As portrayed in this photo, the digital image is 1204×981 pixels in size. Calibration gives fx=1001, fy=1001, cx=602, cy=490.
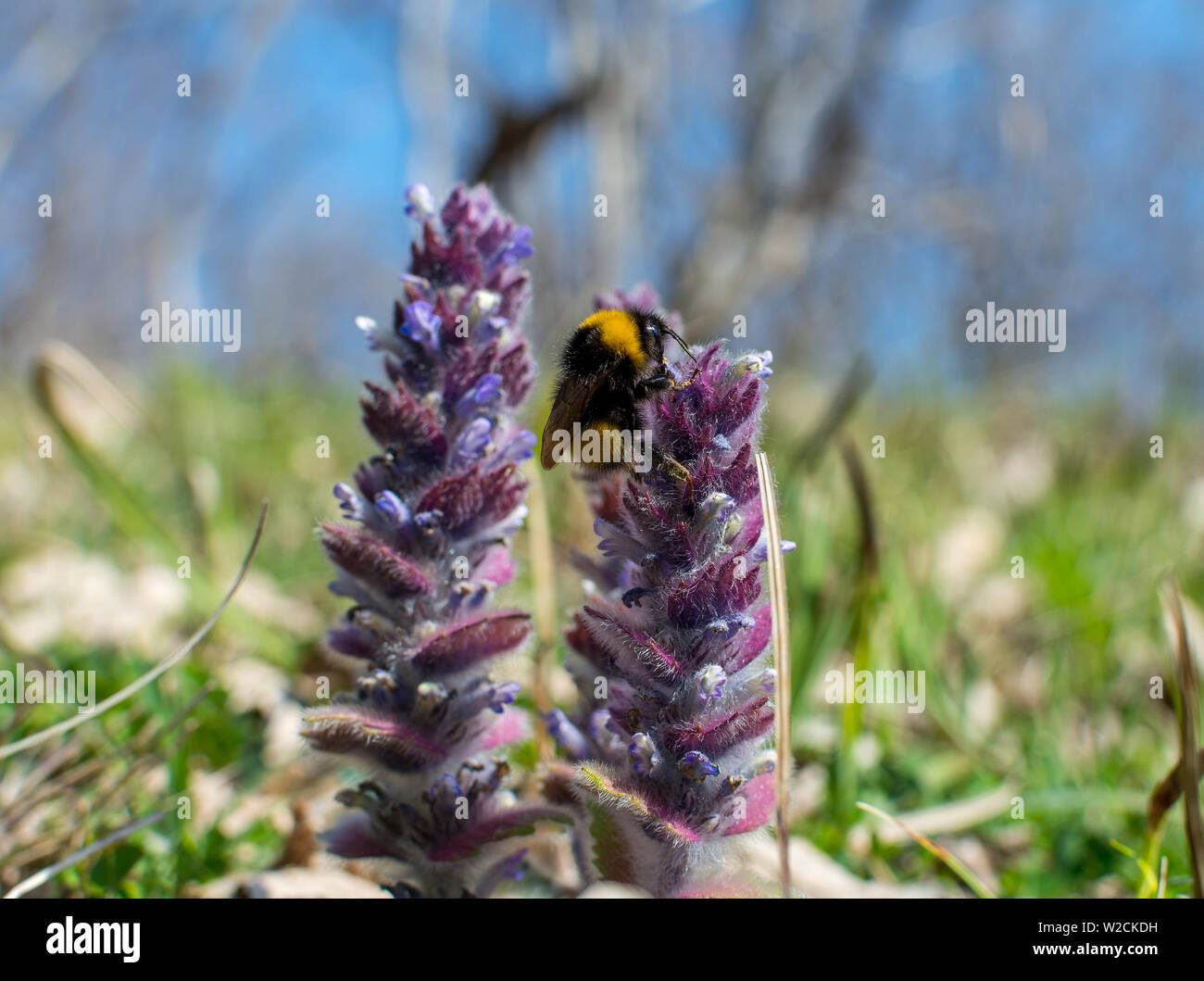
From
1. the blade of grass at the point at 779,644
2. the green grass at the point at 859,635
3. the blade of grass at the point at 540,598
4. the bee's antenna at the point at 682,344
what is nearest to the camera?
the blade of grass at the point at 779,644

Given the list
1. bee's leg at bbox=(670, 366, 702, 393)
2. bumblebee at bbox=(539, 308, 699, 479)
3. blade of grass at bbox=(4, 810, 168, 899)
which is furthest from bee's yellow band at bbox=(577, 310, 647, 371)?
blade of grass at bbox=(4, 810, 168, 899)

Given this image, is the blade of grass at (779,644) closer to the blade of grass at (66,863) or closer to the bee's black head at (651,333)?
the bee's black head at (651,333)

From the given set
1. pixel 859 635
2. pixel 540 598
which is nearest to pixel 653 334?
pixel 540 598

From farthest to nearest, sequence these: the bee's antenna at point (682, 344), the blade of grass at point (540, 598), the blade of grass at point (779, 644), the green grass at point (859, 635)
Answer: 1. the blade of grass at point (540, 598)
2. the green grass at point (859, 635)
3. the bee's antenna at point (682, 344)
4. the blade of grass at point (779, 644)

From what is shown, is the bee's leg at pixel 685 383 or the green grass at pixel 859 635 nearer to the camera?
the bee's leg at pixel 685 383

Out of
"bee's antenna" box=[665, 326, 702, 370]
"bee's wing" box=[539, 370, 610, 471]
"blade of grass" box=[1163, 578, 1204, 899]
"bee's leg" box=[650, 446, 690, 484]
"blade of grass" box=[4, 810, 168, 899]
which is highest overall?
"bee's antenna" box=[665, 326, 702, 370]

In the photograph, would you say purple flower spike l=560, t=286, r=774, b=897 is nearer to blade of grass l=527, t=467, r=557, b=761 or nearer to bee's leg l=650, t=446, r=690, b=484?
bee's leg l=650, t=446, r=690, b=484

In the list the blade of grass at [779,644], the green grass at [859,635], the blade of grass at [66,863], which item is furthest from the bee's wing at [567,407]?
the blade of grass at [66,863]
